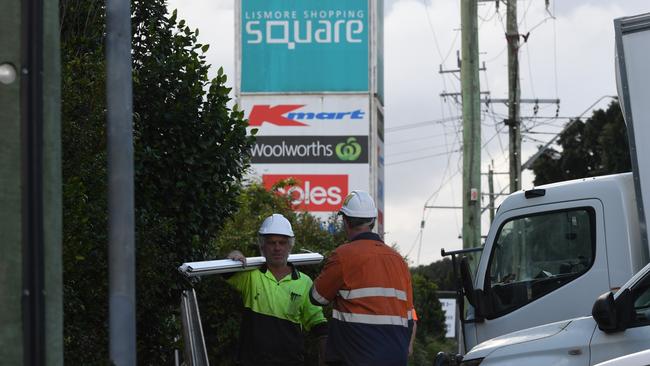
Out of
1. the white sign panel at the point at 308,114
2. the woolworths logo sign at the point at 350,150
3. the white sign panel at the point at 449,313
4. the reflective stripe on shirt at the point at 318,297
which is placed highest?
the white sign panel at the point at 308,114

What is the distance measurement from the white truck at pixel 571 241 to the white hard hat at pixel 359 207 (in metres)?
2.04

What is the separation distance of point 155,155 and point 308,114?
68.3 ft

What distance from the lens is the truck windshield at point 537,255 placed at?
10617 mm

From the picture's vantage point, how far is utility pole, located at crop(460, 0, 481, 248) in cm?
2172

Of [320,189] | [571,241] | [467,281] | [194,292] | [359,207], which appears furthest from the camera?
[320,189]

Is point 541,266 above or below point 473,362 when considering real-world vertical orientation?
above

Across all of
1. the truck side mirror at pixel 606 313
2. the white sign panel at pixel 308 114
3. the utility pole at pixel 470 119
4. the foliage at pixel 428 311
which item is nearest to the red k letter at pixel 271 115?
the white sign panel at pixel 308 114

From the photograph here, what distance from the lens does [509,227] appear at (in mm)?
11344

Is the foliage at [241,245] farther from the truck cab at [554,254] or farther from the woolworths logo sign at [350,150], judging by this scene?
the woolworths logo sign at [350,150]

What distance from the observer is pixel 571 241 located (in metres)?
10.7

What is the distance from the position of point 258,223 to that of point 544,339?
681 centimetres

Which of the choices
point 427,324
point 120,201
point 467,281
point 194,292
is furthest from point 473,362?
point 427,324

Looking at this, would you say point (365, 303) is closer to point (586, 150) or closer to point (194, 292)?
point (194, 292)

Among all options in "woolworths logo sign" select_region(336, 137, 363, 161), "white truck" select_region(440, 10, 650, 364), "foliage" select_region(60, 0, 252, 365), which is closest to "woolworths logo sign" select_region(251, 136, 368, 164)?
"woolworths logo sign" select_region(336, 137, 363, 161)
